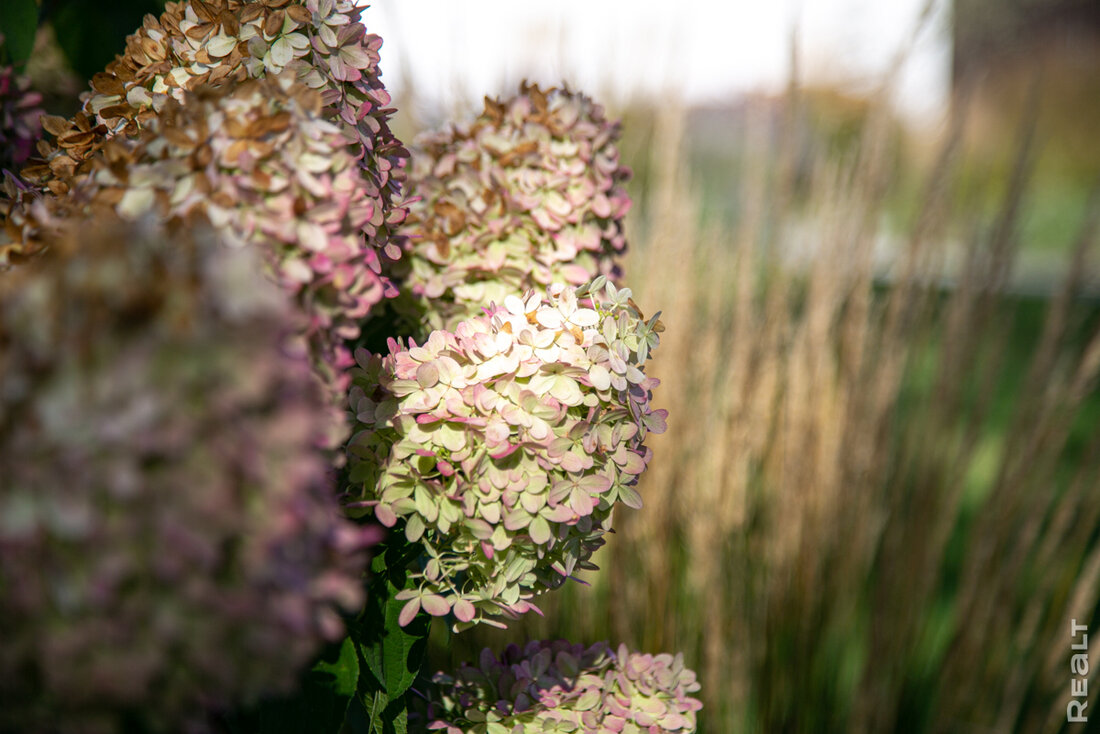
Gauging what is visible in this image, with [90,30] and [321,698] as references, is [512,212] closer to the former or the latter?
[321,698]

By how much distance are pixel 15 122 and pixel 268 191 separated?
449mm

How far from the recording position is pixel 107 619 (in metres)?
0.31

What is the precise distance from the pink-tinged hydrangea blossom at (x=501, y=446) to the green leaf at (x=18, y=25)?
1.50ft

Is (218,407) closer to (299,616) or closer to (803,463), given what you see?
(299,616)

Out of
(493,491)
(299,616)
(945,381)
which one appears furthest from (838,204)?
(299,616)

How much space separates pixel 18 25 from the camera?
683 mm

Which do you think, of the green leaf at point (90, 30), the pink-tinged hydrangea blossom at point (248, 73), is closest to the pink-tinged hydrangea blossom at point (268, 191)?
the pink-tinged hydrangea blossom at point (248, 73)

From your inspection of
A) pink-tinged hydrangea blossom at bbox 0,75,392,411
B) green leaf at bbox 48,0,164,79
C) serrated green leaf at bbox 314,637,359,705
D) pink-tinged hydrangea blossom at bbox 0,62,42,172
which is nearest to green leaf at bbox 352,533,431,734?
serrated green leaf at bbox 314,637,359,705

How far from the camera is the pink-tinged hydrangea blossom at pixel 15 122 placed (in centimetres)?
68

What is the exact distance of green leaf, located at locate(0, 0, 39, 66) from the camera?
0.68 meters

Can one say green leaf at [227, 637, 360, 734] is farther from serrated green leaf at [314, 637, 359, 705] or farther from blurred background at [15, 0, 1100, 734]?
blurred background at [15, 0, 1100, 734]

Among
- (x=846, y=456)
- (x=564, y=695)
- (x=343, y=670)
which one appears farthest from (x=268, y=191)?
(x=846, y=456)

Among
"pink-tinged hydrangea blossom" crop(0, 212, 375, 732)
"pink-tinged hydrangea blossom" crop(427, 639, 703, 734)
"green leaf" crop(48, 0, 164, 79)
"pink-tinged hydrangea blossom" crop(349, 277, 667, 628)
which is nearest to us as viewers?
"pink-tinged hydrangea blossom" crop(0, 212, 375, 732)

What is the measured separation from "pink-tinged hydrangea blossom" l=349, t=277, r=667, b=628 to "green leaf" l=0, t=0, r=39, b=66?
46 centimetres
